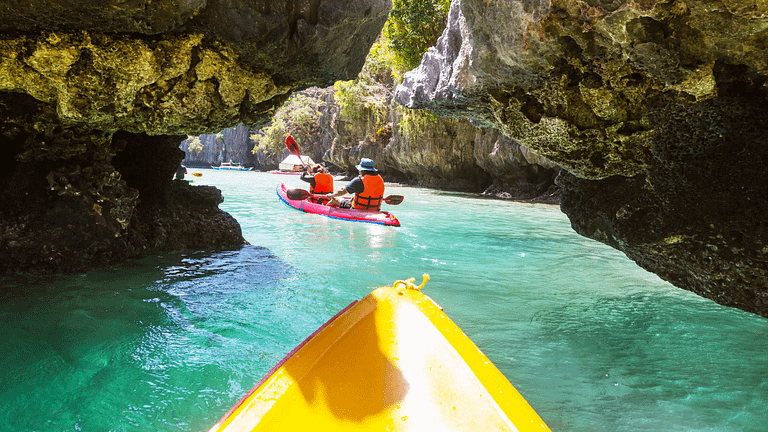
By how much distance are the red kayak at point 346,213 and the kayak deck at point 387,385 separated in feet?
21.5

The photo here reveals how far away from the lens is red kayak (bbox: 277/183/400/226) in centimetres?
875

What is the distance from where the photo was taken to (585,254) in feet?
22.5

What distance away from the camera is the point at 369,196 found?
358 inches

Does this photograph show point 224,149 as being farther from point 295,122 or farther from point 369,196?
point 369,196

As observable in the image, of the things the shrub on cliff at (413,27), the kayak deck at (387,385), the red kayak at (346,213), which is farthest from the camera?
the shrub on cliff at (413,27)

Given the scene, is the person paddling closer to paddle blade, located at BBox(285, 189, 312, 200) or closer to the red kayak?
paddle blade, located at BBox(285, 189, 312, 200)

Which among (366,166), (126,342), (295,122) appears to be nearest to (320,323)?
(126,342)

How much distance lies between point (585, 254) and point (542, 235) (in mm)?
1699

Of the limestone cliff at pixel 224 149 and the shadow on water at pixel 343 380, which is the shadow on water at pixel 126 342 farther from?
the limestone cliff at pixel 224 149

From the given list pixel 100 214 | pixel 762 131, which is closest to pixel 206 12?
pixel 100 214

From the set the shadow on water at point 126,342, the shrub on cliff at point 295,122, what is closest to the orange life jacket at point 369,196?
the shadow on water at point 126,342

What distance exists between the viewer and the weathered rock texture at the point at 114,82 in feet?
9.60

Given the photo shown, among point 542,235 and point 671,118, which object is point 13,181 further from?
point 542,235

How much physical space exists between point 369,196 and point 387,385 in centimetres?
733
